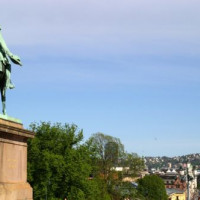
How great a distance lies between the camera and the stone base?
16641mm

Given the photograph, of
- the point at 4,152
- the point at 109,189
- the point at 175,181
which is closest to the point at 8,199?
the point at 4,152

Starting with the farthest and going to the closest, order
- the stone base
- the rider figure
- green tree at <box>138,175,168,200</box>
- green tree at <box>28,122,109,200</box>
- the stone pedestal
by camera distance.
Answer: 1. green tree at <box>138,175,168,200</box>
2. green tree at <box>28,122,109,200</box>
3. the rider figure
4. the stone pedestal
5. the stone base

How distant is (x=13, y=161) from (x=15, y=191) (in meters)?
0.99

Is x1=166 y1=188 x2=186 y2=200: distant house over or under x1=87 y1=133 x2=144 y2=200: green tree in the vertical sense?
under

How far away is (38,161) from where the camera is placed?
154 ft

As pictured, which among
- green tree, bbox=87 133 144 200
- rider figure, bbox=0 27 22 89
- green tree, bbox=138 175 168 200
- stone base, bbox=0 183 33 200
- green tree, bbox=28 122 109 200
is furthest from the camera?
green tree, bbox=138 175 168 200

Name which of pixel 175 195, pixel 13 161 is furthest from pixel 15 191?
pixel 175 195

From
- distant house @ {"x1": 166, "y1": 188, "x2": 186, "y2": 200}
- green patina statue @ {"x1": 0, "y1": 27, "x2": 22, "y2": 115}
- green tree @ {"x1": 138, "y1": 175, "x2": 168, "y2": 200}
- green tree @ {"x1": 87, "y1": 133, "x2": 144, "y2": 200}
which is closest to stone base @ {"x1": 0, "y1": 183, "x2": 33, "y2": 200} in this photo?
green patina statue @ {"x1": 0, "y1": 27, "x2": 22, "y2": 115}

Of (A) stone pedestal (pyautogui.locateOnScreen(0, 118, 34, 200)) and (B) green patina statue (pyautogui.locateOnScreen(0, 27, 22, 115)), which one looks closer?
(A) stone pedestal (pyautogui.locateOnScreen(0, 118, 34, 200))

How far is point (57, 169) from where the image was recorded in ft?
153

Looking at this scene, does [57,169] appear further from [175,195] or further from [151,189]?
[175,195]

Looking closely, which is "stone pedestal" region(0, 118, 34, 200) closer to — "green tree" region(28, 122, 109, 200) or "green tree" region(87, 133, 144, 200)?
"green tree" region(28, 122, 109, 200)

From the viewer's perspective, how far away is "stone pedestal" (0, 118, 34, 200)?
16.8 m

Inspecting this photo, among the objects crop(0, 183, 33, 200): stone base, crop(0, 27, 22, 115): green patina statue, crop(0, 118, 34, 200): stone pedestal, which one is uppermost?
crop(0, 27, 22, 115): green patina statue
